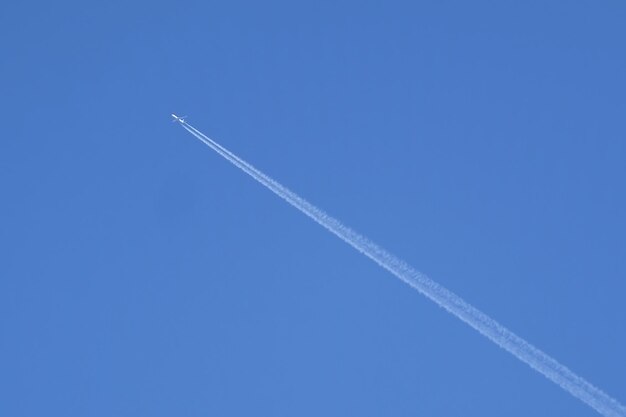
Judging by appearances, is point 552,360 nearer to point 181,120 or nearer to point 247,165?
point 247,165

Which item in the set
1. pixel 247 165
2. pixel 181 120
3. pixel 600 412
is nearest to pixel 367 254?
pixel 247 165

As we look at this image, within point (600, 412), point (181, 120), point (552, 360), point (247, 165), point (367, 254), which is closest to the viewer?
point (600, 412)

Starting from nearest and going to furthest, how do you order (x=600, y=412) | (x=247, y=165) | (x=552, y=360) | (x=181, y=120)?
(x=600, y=412), (x=552, y=360), (x=247, y=165), (x=181, y=120)

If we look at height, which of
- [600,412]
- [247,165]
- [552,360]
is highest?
[247,165]

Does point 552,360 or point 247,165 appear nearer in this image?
point 552,360

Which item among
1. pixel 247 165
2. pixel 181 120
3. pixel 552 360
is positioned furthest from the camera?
pixel 181 120

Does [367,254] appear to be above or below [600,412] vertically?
above

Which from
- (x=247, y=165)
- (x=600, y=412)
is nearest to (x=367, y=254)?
(x=247, y=165)

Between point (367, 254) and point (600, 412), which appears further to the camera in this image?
point (367, 254)

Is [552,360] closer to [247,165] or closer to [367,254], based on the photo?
[367,254]
